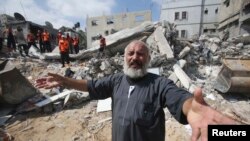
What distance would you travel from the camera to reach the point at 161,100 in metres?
2.00

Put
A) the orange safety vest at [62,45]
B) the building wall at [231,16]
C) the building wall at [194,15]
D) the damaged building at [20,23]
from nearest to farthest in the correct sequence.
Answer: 1. the orange safety vest at [62,45]
2. the damaged building at [20,23]
3. the building wall at [231,16]
4. the building wall at [194,15]

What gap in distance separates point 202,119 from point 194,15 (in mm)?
31811

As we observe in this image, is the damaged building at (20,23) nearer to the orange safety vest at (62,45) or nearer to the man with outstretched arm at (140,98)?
the orange safety vest at (62,45)

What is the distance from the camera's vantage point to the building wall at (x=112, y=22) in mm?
30594

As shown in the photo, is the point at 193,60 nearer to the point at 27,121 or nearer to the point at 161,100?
the point at 27,121

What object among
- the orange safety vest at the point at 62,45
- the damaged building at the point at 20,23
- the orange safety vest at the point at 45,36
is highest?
the damaged building at the point at 20,23

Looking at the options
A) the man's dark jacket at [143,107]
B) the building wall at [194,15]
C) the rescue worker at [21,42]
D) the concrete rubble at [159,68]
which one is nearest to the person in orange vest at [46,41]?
the concrete rubble at [159,68]

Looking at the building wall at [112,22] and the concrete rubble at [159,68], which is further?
the building wall at [112,22]

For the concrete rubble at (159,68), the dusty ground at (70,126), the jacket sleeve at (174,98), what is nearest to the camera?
the jacket sleeve at (174,98)

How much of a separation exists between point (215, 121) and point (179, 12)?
3213 centimetres

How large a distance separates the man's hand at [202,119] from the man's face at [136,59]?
3.10 ft

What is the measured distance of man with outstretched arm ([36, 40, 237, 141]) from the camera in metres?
1.85

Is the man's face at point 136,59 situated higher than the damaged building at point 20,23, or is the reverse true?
the damaged building at point 20,23

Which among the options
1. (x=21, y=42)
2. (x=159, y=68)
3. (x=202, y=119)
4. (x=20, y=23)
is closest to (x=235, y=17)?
(x=159, y=68)
